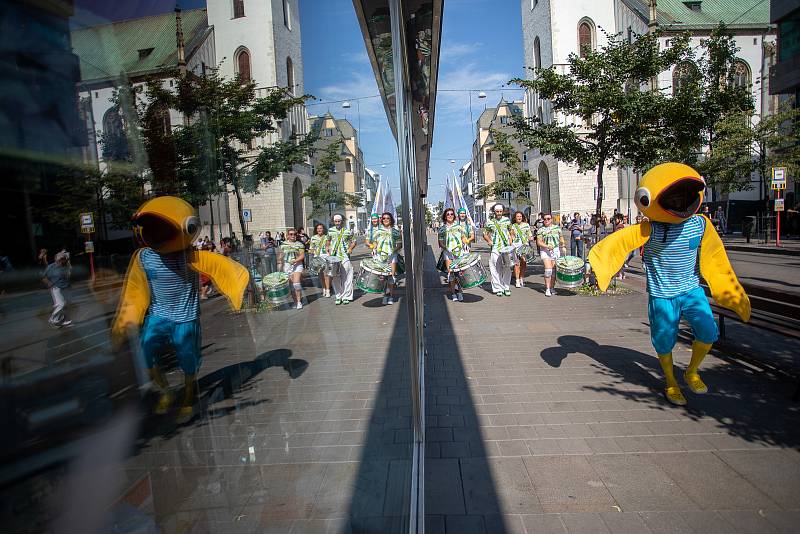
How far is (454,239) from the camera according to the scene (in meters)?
10.9

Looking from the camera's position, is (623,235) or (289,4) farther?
(623,235)

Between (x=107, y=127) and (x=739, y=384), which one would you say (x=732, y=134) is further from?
(x=107, y=127)

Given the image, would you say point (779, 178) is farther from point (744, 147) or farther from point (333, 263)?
point (333, 263)

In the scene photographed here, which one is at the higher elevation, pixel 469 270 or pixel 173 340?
pixel 173 340

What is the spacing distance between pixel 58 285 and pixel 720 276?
5.26 meters

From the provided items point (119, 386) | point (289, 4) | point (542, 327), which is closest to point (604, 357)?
point (542, 327)

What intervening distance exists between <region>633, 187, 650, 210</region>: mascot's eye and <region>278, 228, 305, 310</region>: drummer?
14.3 feet

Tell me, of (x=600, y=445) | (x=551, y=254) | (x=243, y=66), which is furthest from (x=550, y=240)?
(x=243, y=66)

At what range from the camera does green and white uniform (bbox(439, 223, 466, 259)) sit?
10.8 m

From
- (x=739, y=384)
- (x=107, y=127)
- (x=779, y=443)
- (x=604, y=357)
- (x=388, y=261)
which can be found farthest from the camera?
(x=604, y=357)

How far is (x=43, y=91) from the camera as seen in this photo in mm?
406

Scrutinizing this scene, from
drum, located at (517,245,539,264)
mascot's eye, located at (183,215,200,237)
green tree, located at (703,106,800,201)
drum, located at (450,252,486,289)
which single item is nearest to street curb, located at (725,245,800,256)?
green tree, located at (703,106,800,201)

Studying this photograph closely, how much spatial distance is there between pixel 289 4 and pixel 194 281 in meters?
0.59

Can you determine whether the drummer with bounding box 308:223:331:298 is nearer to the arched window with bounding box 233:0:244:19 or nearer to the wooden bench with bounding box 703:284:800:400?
the arched window with bounding box 233:0:244:19
